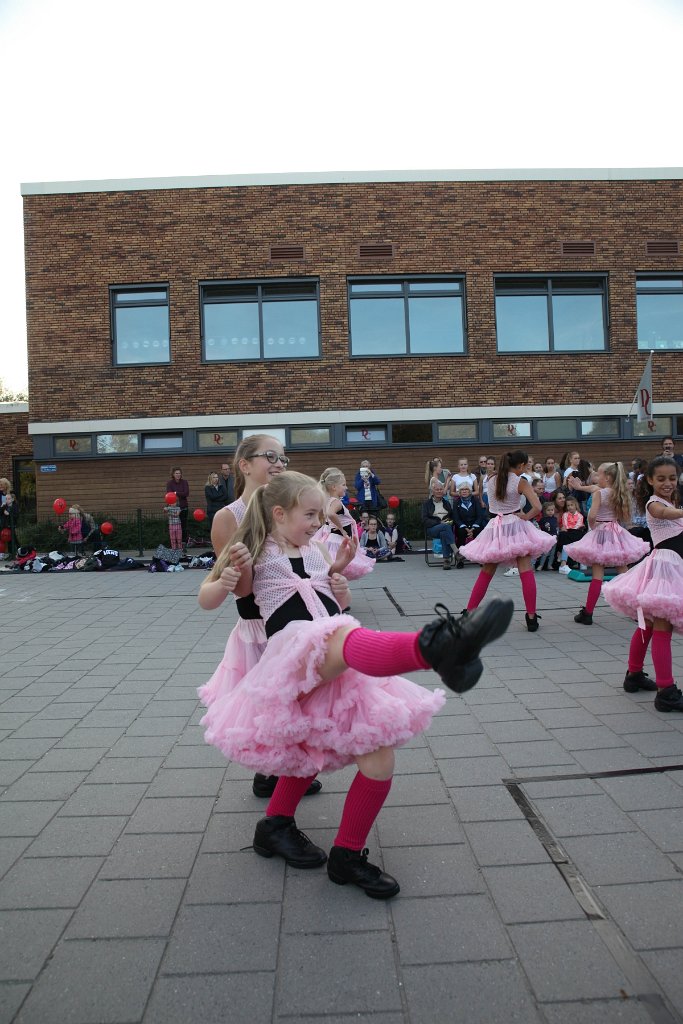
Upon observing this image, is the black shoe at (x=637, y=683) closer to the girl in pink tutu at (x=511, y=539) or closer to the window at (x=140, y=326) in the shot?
the girl in pink tutu at (x=511, y=539)

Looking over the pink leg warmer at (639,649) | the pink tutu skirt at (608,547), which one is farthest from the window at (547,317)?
the pink leg warmer at (639,649)

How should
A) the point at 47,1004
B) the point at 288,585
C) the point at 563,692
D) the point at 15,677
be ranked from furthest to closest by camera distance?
the point at 15,677
the point at 563,692
the point at 288,585
the point at 47,1004

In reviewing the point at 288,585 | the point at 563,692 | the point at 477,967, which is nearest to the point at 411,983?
the point at 477,967

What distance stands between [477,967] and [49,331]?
64.1ft

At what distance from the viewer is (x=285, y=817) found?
2977mm

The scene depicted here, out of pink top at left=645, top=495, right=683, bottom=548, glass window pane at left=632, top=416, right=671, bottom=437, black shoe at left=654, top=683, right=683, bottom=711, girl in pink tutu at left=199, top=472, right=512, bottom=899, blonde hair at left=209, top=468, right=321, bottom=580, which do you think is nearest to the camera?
girl in pink tutu at left=199, top=472, right=512, bottom=899

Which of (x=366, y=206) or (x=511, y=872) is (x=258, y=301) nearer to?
(x=366, y=206)

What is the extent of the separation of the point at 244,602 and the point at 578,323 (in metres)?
18.6

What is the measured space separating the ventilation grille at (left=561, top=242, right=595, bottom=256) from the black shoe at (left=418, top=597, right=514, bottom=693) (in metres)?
19.3

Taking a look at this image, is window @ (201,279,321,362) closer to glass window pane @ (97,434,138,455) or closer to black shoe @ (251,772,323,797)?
glass window pane @ (97,434,138,455)

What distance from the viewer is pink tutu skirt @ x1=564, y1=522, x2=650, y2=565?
25.3 ft

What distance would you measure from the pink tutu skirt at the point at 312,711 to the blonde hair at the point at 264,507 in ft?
1.44

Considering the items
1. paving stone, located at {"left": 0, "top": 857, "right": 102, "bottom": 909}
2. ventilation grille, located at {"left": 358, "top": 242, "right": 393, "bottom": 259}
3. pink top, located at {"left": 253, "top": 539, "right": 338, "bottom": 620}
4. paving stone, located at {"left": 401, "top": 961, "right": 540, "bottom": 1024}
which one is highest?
ventilation grille, located at {"left": 358, "top": 242, "right": 393, "bottom": 259}

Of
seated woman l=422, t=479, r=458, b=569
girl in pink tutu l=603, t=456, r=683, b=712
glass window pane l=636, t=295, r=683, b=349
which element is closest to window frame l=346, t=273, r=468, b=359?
glass window pane l=636, t=295, r=683, b=349
